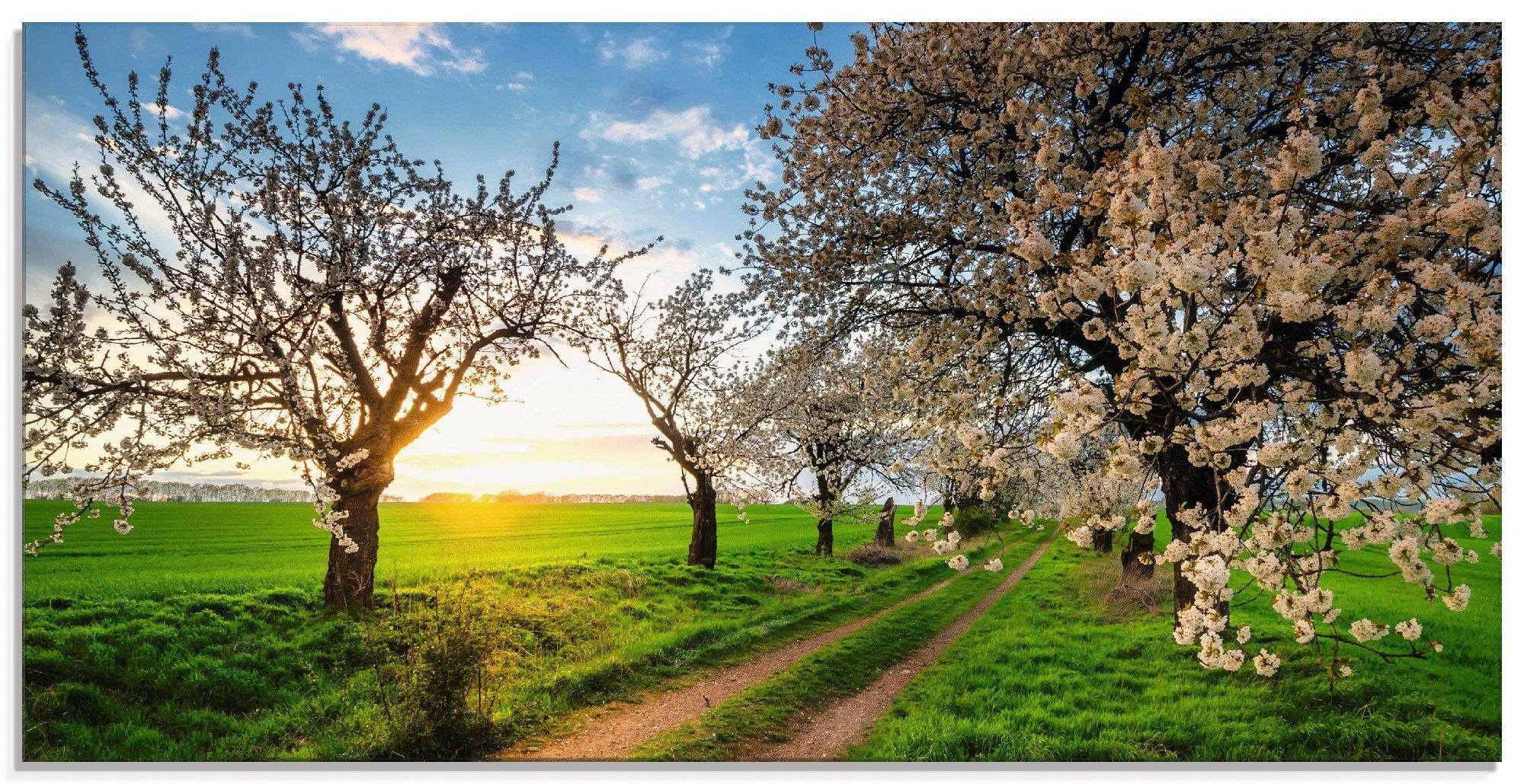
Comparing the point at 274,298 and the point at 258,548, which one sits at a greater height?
the point at 274,298

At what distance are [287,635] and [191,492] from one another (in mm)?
1852

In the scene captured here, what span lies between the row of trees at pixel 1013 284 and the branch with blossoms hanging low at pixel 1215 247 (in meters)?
0.03

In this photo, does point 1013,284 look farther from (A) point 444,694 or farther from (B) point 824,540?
(B) point 824,540

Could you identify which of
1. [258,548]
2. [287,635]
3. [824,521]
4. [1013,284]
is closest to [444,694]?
[287,635]

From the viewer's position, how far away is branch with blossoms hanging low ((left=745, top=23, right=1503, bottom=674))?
3.26 metres

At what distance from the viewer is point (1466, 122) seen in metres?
3.58

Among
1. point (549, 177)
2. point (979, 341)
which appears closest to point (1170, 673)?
point (979, 341)

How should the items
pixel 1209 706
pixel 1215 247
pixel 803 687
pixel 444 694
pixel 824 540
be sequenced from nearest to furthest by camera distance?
1. pixel 1215 247
2. pixel 444 694
3. pixel 1209 706
4. pixel 803 687
5. pixel 824 540

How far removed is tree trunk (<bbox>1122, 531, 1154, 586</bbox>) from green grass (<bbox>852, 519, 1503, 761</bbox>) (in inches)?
139

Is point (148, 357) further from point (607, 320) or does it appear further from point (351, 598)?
point (607, 320)

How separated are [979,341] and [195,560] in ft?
43.1

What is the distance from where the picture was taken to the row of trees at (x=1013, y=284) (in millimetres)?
3371

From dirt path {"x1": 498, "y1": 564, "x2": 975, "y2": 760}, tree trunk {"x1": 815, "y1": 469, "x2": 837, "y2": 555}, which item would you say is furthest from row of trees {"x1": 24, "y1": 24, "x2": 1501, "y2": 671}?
tree trunk {"x1": 815, "y1": 469, "x2": 837, "y2": 555}

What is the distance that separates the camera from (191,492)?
668 centimetres
